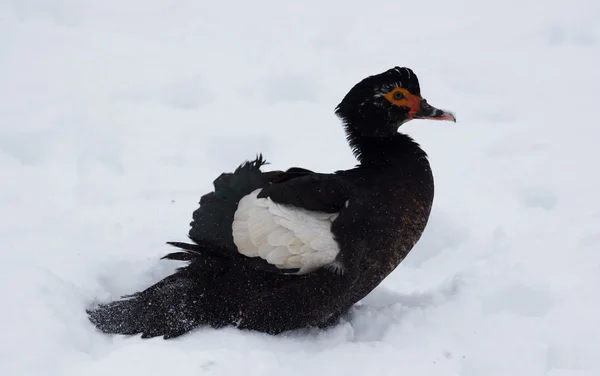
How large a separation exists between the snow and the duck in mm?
150

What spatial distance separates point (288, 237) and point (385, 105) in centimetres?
89

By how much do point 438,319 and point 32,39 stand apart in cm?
473

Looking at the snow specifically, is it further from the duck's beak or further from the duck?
the duck's beak

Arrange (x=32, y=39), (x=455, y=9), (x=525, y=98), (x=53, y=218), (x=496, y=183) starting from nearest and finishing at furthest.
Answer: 1. (x=53, y=218)
2. (x=496, y=183)
3. (x=525, y=98)
4. (x=32, y=39)
5. (x=455, y=9)

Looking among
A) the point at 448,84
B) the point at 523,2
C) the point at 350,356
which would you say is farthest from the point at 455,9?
the point at 350,356

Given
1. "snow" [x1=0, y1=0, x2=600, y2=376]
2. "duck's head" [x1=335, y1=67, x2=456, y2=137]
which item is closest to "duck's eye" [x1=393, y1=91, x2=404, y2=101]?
"duck's head" [x1=335, y1=67, x2=456, y2=137]

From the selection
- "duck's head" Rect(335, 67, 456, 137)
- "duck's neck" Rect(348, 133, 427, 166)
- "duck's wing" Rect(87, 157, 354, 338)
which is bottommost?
"duck's wing" Rect(87, 157, 354, 338)

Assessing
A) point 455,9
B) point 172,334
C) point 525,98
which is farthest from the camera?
point 455,9

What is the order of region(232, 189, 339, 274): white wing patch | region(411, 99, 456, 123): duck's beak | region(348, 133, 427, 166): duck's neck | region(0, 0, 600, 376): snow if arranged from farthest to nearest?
region(411, 99, 456, 123): duck's beak, region(348, 133, 427, 166): duck's neck, region(232, 189, 339, 274): white wing patch, region(0, 0, 600, 376): snow

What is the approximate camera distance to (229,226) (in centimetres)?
366

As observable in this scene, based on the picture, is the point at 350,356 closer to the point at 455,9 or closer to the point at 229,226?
the point at 229,226

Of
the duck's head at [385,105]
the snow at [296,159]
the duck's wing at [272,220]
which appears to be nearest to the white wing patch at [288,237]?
the duck's wing at [272,220]

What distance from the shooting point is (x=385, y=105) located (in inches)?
153

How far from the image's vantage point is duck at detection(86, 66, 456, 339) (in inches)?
138
